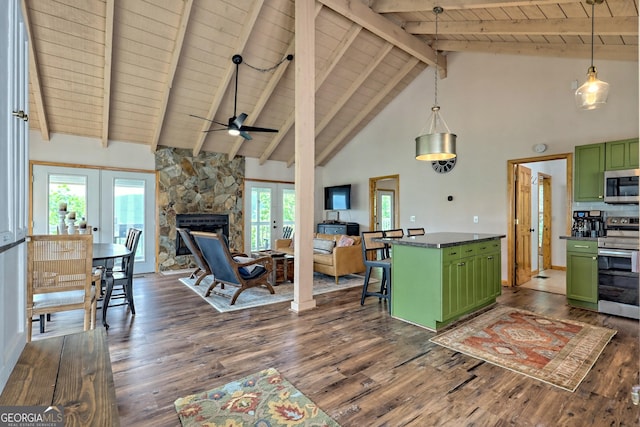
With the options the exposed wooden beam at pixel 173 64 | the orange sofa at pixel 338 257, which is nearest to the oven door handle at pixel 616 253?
the orange sofa at pixel 338 257

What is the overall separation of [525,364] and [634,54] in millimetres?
4288

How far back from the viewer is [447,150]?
3.41 meters

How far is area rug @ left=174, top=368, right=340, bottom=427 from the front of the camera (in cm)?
194

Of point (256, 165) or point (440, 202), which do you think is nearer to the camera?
point (440, 202)

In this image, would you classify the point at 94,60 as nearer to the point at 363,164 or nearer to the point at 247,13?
the point at 247,13

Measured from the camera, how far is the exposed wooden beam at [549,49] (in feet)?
13.5

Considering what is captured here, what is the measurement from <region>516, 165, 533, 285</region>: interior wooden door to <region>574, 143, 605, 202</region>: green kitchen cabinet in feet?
3.55

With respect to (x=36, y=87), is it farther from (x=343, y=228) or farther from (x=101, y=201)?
(x=343, y=228)

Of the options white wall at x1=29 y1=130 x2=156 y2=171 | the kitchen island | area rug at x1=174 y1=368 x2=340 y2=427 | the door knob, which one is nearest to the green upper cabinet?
the kitchen island

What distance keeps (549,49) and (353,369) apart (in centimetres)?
520

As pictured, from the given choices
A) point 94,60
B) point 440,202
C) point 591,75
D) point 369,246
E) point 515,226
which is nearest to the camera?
point 591,75

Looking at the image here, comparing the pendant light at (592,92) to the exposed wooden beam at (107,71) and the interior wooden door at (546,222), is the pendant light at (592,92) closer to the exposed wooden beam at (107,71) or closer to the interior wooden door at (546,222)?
the interior wooden door at (546,222)

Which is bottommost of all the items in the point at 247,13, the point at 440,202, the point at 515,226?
the point at 515,226

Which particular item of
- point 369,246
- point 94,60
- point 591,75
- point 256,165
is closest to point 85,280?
point 369,246
